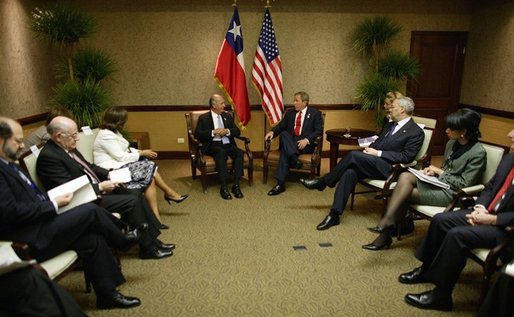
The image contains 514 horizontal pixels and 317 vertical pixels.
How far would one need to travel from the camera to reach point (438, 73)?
6.28 meters

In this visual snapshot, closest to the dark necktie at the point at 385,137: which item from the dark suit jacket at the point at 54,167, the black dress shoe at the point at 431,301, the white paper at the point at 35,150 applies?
the black dress shoe at the point at 431,301

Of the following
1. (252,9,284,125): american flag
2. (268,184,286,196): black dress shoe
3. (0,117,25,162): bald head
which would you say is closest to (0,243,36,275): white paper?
(0,117,25,162): bald head

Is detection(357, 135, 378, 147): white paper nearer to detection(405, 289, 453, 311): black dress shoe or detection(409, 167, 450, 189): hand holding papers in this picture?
detection(409, 167, 450, 189): hand holding papers

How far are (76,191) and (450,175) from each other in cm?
283

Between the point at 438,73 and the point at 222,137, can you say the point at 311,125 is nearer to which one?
the point at 222,137

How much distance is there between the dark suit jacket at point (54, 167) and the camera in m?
2.48

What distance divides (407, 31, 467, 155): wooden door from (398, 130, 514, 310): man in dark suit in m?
3.81

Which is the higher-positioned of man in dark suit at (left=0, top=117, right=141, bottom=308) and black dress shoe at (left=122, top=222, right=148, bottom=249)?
man in dark suit at (left=0, top=117, right=141, bottom=308)

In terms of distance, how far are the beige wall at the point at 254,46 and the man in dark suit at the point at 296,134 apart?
1268mm

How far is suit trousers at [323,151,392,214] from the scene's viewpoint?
11.8ft

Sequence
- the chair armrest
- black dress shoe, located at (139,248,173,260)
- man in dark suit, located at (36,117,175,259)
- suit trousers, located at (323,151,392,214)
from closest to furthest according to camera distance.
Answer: man in dark suit, located at (36,117,175,259), black dress shoe, located at (139,248,173,260), the chair armrest, suit trousers, located at (323,151,392,214)

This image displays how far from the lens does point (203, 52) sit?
5898 millimetres

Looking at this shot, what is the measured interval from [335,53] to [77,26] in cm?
384

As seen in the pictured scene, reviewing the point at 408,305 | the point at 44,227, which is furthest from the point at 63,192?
the point at 408,305
